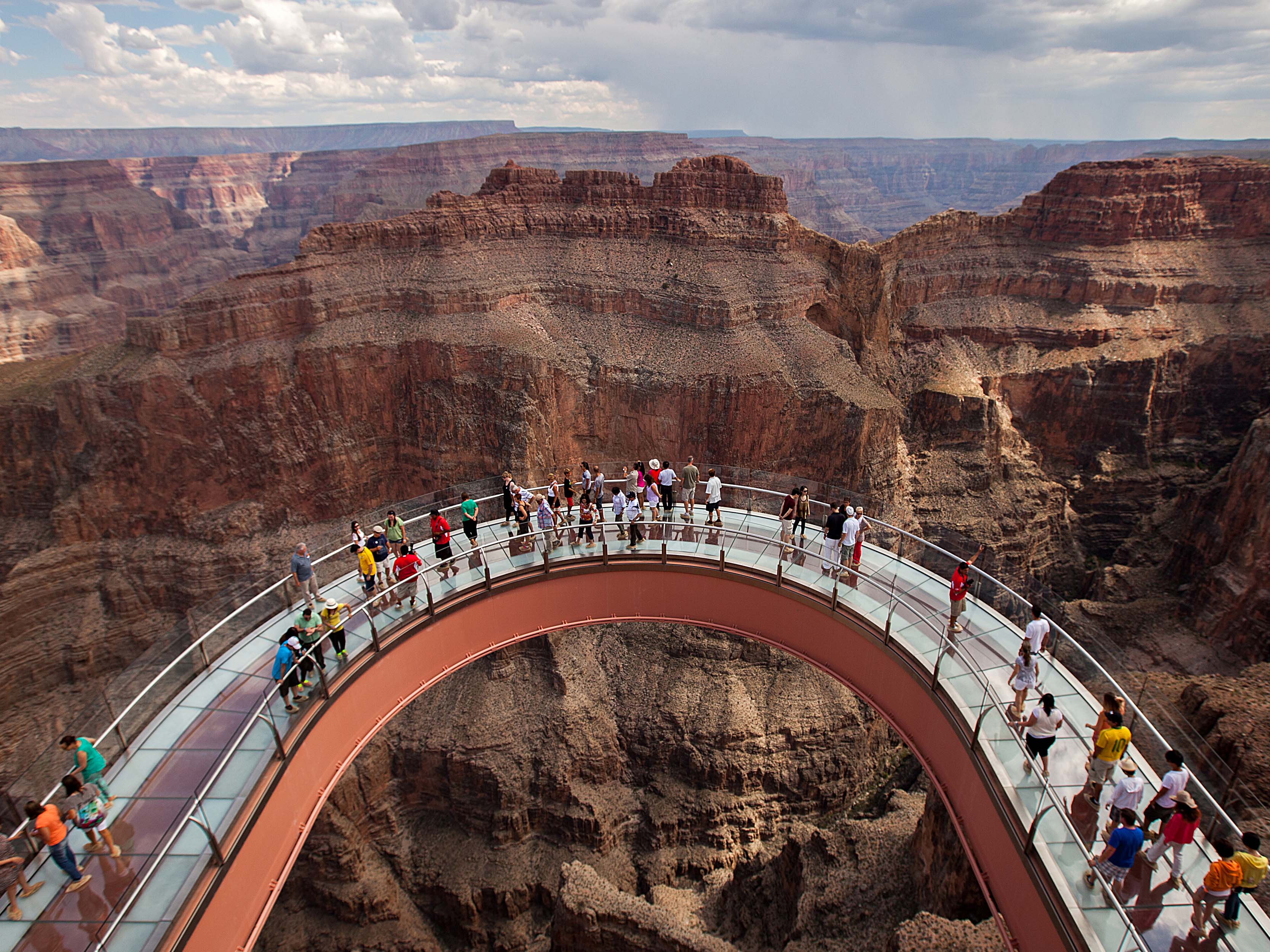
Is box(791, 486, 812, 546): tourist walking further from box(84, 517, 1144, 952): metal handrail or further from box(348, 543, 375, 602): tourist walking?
box(348, 543, 375, 602): tourist walking

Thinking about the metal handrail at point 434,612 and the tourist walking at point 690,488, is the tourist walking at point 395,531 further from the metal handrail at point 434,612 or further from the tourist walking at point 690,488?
the tourist walking at point 690,488

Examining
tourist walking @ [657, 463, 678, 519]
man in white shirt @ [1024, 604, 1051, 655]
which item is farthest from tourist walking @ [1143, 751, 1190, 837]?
tourist walking @ [657, 463, 678, 519]

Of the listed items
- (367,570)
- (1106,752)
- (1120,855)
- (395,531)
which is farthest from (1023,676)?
(395,531)

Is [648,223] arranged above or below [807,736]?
above

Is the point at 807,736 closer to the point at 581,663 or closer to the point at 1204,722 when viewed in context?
the point at 581,663

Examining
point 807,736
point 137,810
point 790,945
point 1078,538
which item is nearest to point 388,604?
point 137,810

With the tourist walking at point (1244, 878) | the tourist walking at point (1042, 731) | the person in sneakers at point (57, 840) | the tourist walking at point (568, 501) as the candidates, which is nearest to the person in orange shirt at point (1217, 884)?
the tourist walking at point (1244, 878)
